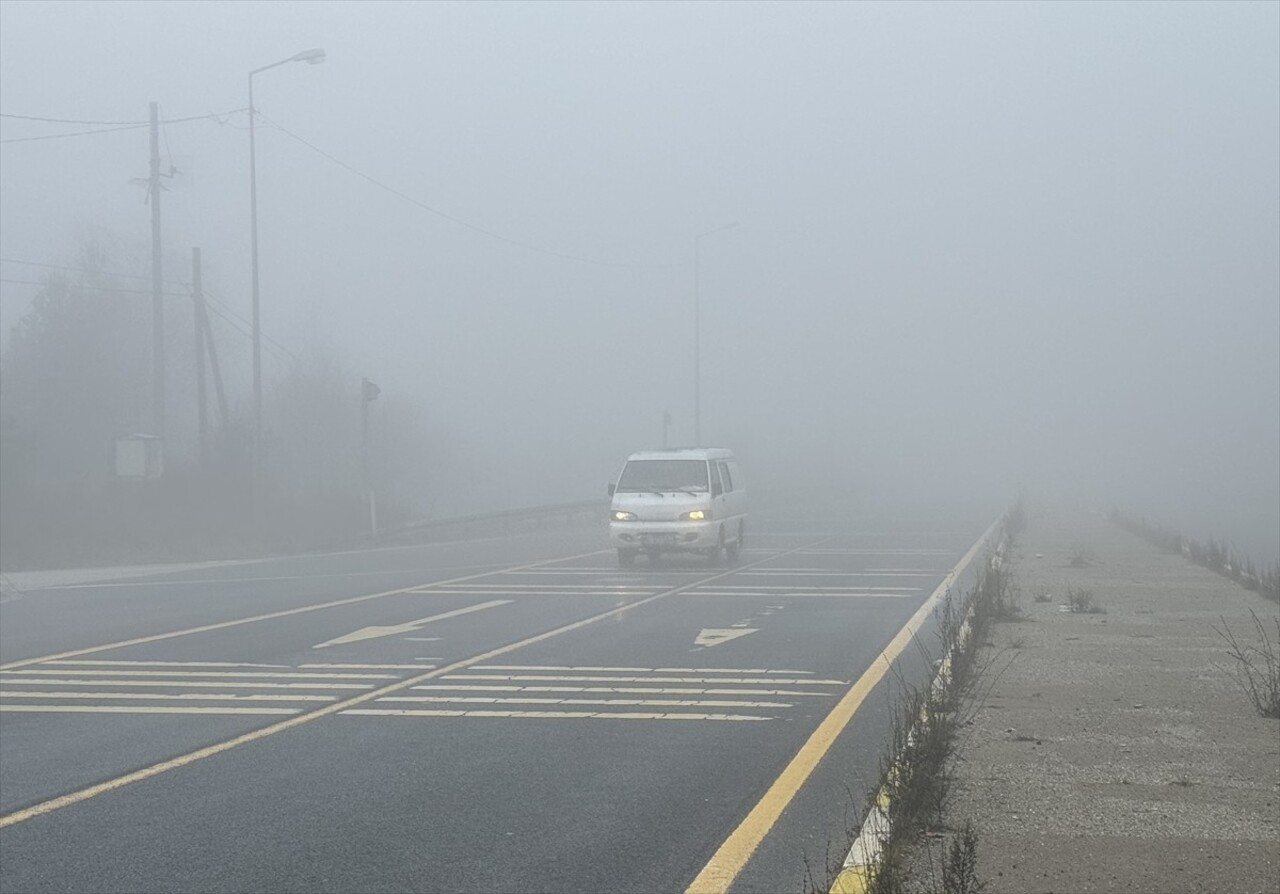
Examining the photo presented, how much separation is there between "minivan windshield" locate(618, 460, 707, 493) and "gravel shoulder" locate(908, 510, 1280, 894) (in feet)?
40.2

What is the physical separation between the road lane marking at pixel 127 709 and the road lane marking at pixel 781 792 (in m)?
3.70

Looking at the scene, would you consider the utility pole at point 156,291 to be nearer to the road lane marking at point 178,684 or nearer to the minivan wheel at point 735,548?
the minivan wheel at point 735,548

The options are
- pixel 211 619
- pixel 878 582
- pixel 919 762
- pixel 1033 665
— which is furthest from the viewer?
pixel 878 582

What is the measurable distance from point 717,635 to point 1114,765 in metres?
7.60

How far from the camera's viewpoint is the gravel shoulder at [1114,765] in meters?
5.96

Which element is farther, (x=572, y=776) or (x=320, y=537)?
(x=320, y=537)

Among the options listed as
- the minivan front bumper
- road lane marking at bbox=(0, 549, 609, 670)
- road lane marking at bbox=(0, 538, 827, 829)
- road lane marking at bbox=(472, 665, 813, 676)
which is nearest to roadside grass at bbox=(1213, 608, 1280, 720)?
road lane marking at bbox=(0, 538, 827, 829)

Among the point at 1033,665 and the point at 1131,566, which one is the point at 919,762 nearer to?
the point at 1033,665

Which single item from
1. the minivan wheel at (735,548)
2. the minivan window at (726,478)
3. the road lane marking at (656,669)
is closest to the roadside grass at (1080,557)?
the minivan wheel at (735,548)

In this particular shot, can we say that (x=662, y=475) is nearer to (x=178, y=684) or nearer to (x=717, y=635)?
(x=717, y=635)

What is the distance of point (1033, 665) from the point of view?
1205 cm

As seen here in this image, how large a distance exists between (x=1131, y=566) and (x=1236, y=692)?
14191mm

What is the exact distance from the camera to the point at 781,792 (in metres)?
7.85

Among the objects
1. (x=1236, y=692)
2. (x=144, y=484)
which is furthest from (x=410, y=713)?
(x=144, y=484)
